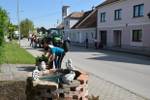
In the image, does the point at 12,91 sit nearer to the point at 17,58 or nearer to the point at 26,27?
the point at 17,58

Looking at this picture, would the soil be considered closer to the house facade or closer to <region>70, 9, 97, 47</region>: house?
the house facade

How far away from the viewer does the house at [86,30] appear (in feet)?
183

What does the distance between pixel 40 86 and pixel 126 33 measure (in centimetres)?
3456

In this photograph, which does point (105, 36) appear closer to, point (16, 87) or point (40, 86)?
point (16, 87)

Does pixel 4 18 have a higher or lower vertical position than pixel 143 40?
higher

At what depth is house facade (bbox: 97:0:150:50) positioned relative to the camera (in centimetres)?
3603

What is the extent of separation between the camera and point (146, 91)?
11250mm

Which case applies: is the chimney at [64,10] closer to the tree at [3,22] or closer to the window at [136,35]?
the window at [136,35]

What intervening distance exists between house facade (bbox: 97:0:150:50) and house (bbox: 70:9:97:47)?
14.8 ft

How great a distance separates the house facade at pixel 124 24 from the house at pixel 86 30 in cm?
451

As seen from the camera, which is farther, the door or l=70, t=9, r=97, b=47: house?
l=70, t=9, r=97, b=47: house

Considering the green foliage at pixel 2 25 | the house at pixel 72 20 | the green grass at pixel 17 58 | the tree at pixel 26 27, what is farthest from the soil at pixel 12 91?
the tree at pixel 26 27

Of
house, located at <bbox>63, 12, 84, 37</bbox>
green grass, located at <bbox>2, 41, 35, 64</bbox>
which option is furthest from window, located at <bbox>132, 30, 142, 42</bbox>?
house, located at <bbox>63, 12, 84, 37</bbox>

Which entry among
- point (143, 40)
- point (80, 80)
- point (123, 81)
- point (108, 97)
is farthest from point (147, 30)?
point (80, 80)
